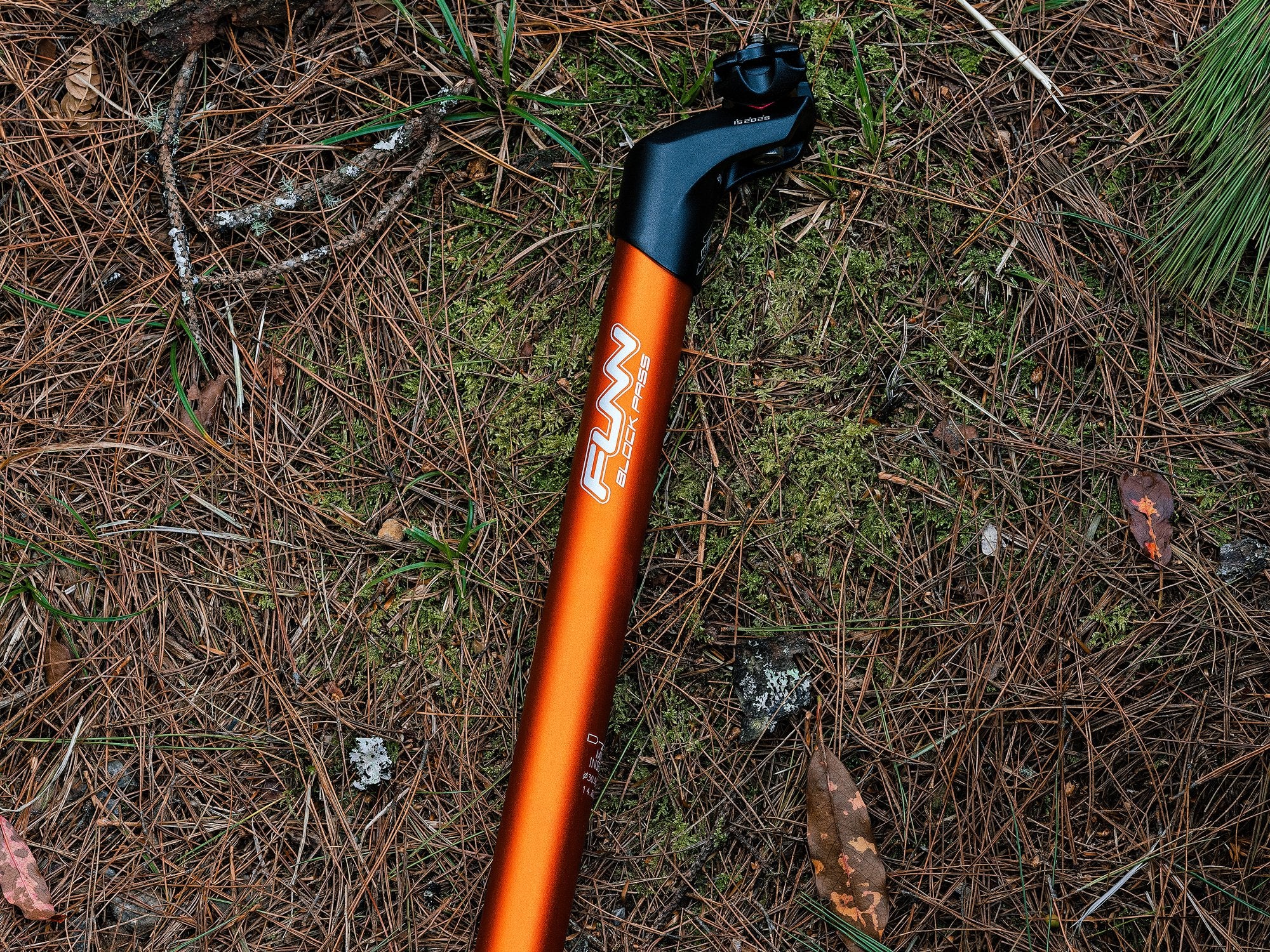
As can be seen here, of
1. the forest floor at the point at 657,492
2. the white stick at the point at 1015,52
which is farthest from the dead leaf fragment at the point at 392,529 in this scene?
the white stick at the point at 1015,52

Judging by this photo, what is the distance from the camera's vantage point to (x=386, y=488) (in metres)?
1.97

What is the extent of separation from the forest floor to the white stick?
22 millimetres

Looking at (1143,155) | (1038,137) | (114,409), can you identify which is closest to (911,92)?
(1038,137)

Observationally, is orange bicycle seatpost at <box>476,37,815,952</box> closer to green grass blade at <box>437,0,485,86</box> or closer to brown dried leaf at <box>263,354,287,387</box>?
green grass blade at <box>437,0,485,86</box>

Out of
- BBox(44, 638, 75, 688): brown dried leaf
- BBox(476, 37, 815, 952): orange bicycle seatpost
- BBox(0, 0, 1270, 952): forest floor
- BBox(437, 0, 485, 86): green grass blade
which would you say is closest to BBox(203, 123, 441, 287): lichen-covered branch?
BBox(0, 0, 1270, 952): forest floor

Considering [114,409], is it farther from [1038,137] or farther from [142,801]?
[1038,137]

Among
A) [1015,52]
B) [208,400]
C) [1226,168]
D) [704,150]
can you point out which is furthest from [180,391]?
[1226,168]

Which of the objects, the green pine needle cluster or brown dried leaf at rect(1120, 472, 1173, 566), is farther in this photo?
brown dried leaf at rect(1120, 472, 1173, 566)

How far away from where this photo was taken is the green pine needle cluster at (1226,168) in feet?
5.80

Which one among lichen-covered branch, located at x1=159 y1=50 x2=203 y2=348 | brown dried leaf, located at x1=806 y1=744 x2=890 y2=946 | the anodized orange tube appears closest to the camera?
the anodized orange tube

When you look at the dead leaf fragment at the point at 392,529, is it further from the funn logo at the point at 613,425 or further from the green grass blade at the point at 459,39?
the green grass blade at the point at 459,39

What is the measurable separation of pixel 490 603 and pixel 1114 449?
156 cm

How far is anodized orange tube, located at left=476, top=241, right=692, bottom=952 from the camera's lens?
171cm

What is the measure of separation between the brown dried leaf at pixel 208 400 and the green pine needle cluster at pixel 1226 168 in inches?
91.5
